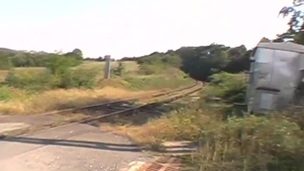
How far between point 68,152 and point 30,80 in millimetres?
17769

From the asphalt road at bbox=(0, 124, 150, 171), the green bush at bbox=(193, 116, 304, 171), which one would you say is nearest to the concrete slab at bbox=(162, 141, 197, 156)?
the asphalt road at bbox=(0, 124, 150, 171)

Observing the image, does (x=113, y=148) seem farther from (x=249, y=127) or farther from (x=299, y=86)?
(x=299, y=86)

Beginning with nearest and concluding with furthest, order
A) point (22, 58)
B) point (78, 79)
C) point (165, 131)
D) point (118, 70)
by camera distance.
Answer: point (165, 131)
point (78, 79)
point (118, 70)
point (22, 58)

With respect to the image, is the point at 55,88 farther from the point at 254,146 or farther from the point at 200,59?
the point at 200,59

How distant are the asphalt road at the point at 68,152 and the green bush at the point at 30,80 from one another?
544 inches

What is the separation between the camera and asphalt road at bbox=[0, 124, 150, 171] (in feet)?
30.2

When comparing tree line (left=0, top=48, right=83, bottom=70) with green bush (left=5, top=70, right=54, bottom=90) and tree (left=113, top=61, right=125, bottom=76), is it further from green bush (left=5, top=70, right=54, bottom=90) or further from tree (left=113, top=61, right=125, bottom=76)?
green bush (left=5, top=70, right=54, bottom=90)

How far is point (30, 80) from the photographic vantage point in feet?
90.5

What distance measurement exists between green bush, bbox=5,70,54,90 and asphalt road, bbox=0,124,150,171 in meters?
13.8

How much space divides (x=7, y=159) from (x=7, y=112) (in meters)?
8.54

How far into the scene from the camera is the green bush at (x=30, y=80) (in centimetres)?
2700

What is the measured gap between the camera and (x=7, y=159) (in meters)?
9.52

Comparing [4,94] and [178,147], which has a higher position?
[178,147]

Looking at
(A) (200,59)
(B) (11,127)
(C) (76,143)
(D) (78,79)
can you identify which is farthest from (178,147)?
(A) (200,59)
